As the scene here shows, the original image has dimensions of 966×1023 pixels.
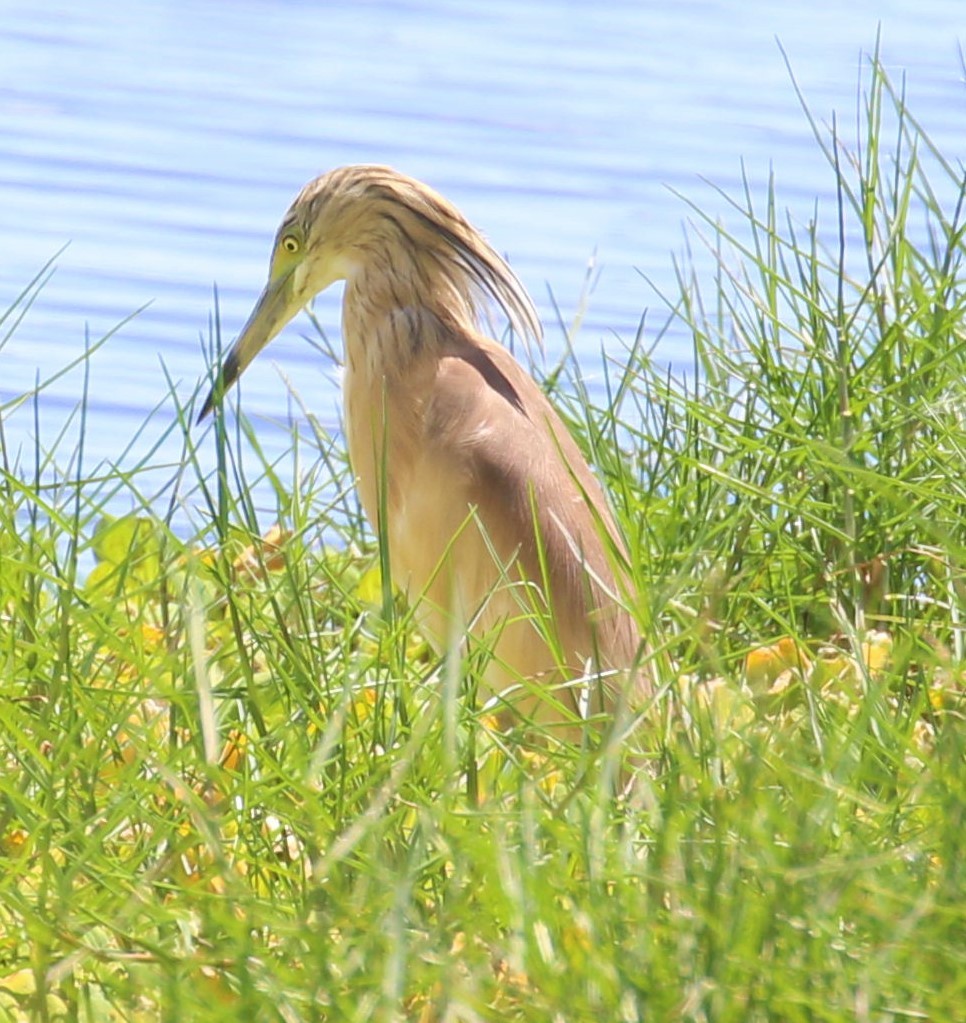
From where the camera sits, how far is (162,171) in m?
7.03

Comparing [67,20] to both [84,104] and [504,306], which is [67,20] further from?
[504,306]

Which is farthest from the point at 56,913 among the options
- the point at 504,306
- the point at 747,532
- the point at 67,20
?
the point at 67,20

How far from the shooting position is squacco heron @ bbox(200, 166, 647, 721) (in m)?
3.17

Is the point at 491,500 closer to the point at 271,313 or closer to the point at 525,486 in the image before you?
the point at 525,486

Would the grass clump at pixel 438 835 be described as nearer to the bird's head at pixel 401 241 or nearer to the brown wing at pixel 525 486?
the brown wing at pixel 525 486

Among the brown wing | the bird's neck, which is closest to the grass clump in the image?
the brown wing

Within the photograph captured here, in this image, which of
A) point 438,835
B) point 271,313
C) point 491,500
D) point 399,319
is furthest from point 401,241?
point 438,835

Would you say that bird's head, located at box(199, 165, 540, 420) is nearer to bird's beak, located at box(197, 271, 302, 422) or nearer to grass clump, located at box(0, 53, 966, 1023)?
bird's beak, located at box(197, 271, 302, 422)

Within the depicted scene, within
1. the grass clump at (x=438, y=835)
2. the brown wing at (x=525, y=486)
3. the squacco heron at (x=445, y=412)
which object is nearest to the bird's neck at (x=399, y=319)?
the squacco heron at (x=445, y=412)

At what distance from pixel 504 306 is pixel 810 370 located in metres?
0.73

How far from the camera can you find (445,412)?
3.32 meters

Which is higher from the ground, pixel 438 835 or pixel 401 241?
pixel 401 241

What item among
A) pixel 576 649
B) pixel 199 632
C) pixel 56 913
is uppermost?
pixel 199 632

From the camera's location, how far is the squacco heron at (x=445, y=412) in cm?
317
